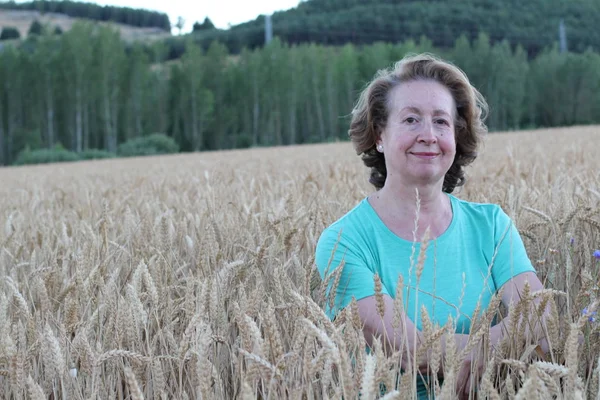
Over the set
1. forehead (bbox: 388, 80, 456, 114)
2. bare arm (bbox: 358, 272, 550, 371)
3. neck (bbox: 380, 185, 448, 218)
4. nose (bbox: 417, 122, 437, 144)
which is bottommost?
bare arm (bbox: 358, 272, 550, 371)

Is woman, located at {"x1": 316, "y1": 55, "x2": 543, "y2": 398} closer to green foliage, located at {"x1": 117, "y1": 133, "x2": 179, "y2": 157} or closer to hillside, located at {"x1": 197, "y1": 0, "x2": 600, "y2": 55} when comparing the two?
green foliage, located at {"x1": 117, "y1": 133, "x2": 179, "y2": 157}

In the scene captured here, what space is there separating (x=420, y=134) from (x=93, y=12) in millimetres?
100611

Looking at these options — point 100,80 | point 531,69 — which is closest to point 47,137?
point 100,80

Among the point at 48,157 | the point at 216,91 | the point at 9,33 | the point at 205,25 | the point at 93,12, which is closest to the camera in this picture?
the point at 48,157

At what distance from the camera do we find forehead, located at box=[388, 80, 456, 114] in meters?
2.07

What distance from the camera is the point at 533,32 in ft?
236

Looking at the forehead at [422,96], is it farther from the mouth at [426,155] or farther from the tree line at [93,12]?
the tree line at [93,12]

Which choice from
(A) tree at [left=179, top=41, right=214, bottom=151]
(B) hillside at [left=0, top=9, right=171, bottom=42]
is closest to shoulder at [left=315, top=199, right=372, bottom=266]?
(A) tree at [left=179, top=41, right=214, bottom=151]

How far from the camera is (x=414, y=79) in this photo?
2162 millimetres

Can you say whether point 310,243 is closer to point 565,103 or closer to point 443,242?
point 443,242

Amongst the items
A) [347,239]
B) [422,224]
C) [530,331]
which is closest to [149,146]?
[422,224]

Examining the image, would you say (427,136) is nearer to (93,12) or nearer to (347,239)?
(347,239)

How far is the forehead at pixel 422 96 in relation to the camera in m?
2.07

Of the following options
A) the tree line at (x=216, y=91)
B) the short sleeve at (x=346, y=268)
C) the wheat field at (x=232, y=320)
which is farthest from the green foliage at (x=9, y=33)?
the short sleeve at (x=346, y=268)
